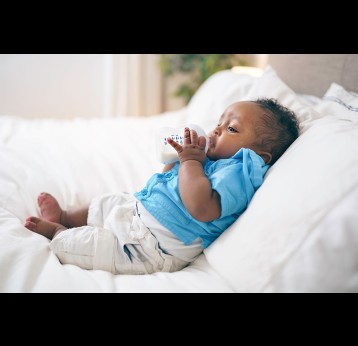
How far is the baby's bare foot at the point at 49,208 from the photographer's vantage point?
1.21 metres

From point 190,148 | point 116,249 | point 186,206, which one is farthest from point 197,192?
point 116,249

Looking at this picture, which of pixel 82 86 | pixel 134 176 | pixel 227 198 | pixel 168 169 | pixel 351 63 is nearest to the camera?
pixel 227 198

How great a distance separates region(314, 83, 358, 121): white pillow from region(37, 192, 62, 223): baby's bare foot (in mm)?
991

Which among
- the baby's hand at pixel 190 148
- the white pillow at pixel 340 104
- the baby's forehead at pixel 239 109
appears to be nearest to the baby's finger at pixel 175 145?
the baby's hand at pixel 190 148

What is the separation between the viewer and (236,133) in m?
1.14

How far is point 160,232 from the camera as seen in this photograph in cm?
103

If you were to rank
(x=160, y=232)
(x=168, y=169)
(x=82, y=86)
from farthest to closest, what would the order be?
(x=82, y=86)
(x=168, y=169)
(x=160, y=232)

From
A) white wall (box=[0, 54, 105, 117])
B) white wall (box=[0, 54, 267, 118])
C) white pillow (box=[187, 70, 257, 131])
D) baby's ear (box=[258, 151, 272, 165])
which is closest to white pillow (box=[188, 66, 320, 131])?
white pillow (box=[187, 70, 257, 131])
